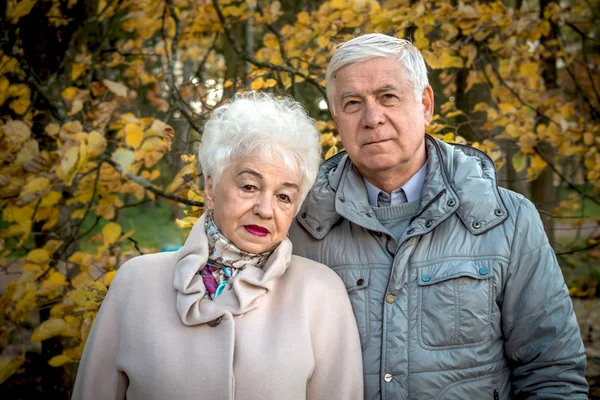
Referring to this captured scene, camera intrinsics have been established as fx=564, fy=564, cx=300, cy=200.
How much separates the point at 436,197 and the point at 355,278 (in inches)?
Result: 17.7

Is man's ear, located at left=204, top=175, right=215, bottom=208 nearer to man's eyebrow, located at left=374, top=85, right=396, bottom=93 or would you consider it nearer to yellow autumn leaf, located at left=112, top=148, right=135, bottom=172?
yellow autumn leaf, located at left=112, top=148, right=135, bottom=172

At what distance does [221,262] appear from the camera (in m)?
2.16

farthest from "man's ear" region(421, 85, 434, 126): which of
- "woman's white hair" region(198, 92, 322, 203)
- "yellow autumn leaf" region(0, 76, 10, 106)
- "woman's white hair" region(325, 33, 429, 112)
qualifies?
"yellow autumn leaf" region(0, 76, 10, 106)

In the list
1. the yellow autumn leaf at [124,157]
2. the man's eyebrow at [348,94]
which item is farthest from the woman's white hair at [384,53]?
the yellow autumn leaf at [124,157]

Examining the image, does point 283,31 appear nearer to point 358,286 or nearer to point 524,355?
point 358,286

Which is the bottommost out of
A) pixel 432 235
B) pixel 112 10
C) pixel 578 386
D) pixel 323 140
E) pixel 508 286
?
pixel 578 386

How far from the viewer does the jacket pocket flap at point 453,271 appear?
2094mm

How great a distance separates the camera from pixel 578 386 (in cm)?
206

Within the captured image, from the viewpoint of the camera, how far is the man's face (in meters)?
2.28

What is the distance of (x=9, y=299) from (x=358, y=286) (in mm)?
1938

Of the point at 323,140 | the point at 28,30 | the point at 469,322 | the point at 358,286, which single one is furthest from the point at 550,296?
the point at 28,30

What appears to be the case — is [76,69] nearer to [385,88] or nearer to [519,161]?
[385,88]

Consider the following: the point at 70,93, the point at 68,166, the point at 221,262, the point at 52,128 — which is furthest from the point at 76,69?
the point at 221,262

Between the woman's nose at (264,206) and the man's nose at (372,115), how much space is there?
523 mm
